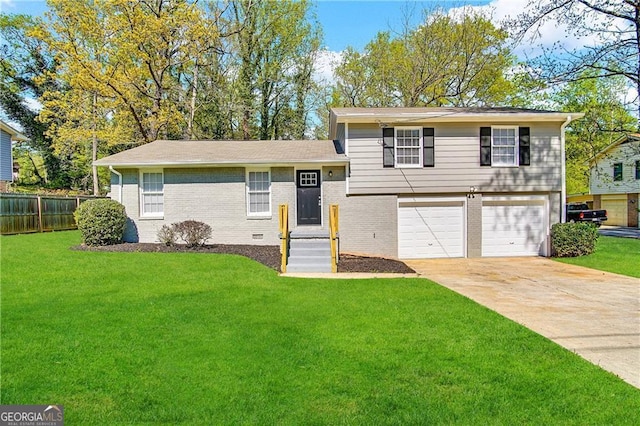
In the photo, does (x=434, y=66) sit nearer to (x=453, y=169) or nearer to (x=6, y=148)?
(x=453, y=169)

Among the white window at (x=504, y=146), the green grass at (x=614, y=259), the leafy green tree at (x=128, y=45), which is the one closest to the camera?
the green grass at (x=614, y=259)

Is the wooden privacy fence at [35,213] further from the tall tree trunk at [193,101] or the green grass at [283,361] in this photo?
the green grass at [283,361]

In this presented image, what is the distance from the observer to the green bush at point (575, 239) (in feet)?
42.7

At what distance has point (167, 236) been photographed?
12.7 metres

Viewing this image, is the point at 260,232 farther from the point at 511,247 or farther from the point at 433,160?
the point at 511,247

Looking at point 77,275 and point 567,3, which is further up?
point 567,3

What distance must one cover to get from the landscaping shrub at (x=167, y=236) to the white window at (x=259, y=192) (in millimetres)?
2521

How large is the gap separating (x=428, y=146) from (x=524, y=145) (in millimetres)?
3370

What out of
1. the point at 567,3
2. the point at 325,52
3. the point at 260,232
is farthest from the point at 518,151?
the point at 325,52

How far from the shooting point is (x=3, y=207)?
14.8 meters

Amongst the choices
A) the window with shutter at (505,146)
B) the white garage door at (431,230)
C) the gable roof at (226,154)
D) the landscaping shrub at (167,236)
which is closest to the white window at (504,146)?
the window with shutter at (505,146)

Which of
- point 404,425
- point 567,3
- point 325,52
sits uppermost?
point 325,52

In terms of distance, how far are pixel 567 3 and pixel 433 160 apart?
693cm

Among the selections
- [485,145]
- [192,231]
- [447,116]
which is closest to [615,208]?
[485,145]
